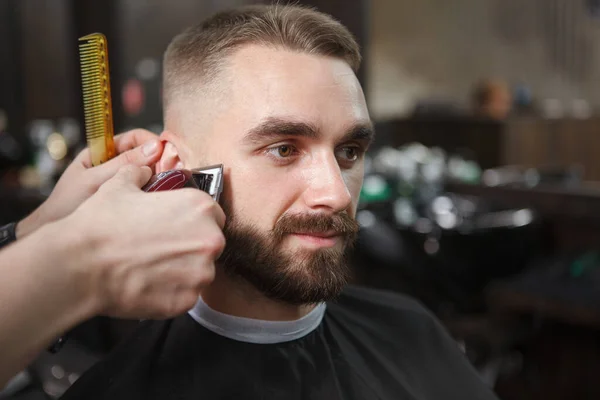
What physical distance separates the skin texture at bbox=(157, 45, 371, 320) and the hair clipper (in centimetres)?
6

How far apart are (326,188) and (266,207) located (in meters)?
0.12

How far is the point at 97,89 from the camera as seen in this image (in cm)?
111

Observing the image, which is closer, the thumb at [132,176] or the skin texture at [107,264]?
the skin texture at [107,264]

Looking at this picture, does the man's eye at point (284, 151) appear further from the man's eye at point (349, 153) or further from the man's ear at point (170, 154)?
the man's ear at point (170, 154)

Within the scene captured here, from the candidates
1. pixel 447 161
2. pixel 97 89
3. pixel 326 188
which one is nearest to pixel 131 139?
pixel 97 89

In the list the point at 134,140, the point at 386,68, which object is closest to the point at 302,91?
the point at 134,140

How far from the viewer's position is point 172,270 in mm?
862

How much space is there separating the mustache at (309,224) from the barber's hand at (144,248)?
0.29 metres

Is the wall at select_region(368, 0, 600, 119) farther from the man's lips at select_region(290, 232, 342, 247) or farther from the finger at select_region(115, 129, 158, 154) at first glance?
the man's lips at select_region(290, 232, 342, 247)

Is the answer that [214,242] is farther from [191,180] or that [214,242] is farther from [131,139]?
[131,139]

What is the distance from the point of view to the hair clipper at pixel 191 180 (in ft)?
3.39

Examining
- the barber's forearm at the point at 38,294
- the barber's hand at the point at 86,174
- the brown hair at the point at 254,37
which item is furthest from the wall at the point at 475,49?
the barber's forearm at the point at 38,294

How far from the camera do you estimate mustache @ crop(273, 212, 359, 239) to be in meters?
1.20

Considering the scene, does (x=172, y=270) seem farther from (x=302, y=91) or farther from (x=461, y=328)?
(x=461, y=328)
